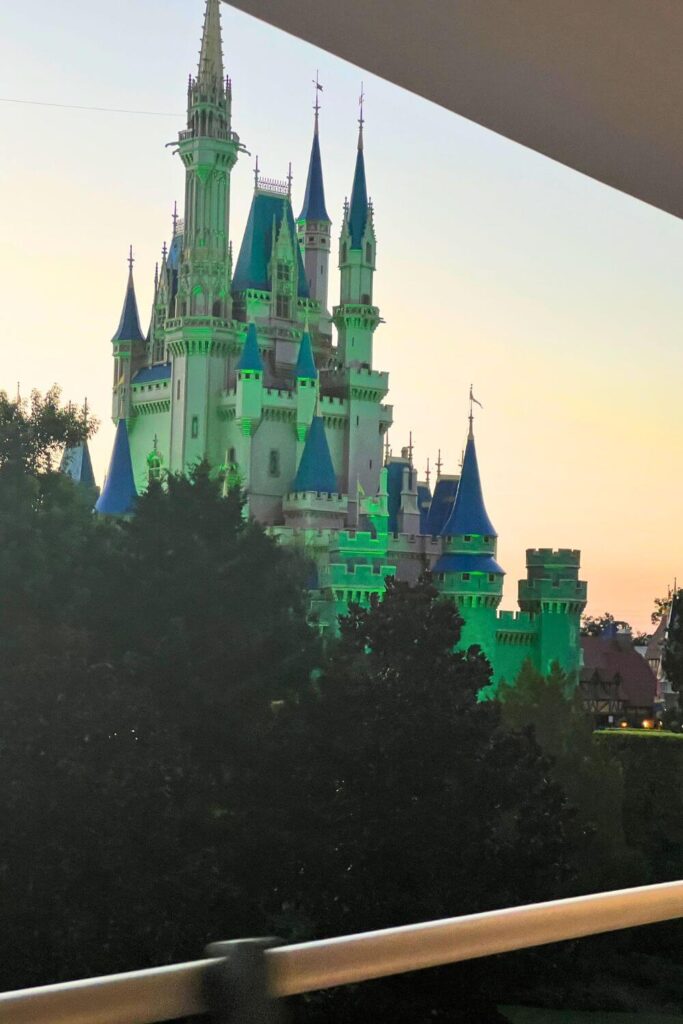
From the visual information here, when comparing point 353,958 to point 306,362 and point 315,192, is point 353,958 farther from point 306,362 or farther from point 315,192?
point 315,192

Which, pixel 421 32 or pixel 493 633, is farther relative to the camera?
pixel 493 633

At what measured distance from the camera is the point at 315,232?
2288cm

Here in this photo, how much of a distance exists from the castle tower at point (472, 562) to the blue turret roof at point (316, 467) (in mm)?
1917

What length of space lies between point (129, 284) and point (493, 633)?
7.65 m

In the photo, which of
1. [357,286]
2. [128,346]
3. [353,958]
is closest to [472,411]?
[357,286]

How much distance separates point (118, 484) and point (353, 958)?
1919 cm

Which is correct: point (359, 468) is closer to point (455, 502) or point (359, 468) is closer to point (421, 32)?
point (455, 502)

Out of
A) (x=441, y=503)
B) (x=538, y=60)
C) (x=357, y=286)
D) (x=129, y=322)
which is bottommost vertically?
(x=538, y=60)

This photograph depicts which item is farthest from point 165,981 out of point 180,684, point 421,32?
point 180,684

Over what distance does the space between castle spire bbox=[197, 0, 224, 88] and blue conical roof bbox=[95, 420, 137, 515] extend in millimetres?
5420

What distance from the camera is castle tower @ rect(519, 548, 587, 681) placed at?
19.7 m

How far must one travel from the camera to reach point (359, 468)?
70.1 feet

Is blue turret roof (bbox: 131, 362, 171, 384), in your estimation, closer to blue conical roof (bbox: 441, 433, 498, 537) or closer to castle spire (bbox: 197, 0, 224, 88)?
castle spire (bbox: 197, 0, 224, 88)

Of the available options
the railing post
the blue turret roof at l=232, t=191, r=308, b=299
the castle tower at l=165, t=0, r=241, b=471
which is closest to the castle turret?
the castle tower at l=165, t=0, r=241, b=471
